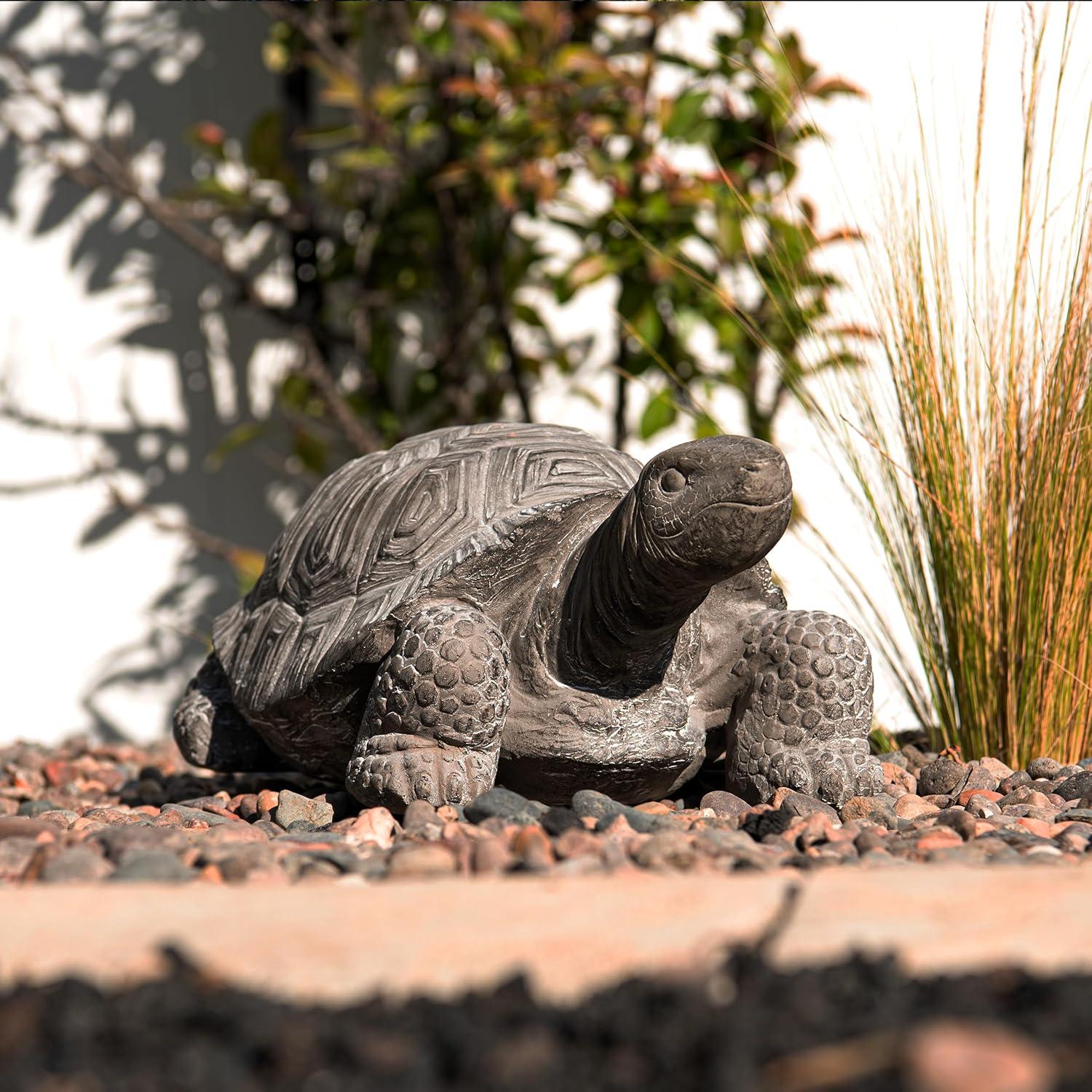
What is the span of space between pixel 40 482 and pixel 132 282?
841 mm

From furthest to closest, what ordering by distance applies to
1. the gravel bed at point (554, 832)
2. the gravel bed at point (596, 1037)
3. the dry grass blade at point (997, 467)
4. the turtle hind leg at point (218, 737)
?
the turtle hind leg at point (218, 737)
the dry grass blade at point (997, 467)
the gravel bed at point (554, 832)
the gravel bed at point (596, 1037)

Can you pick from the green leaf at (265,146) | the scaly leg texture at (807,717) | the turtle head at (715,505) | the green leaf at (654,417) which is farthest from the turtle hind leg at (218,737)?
the green leaf at (265,146)

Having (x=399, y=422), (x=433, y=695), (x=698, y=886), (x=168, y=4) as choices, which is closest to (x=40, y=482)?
(x=399, y=422)

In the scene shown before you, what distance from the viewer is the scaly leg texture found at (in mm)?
2387

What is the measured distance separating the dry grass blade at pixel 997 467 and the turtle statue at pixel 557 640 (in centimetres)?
39

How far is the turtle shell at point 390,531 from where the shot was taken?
242 centimetres

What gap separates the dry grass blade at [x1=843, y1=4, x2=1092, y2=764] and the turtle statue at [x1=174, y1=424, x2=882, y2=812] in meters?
0.39

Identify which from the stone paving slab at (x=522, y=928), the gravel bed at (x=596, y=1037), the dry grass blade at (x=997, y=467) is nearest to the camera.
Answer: the gravel bed at (x=596, y=1037)

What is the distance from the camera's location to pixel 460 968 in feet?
3.55

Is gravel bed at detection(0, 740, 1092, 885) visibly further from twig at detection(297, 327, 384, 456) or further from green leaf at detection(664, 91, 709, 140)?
green leaf at detection(664, 91, 709, 140)

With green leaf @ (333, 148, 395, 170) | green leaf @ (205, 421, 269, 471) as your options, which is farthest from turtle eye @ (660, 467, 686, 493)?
green leaf @ (205, 421, 269, 471)

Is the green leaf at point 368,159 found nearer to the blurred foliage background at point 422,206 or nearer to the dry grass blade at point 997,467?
the blurred foliage background at point 422,206

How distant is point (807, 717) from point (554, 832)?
690 mm

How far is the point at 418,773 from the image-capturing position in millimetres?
2219
